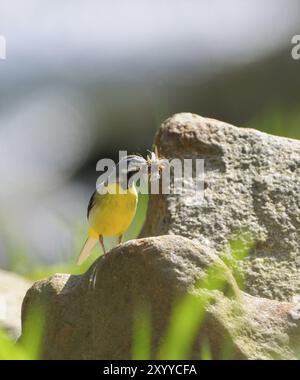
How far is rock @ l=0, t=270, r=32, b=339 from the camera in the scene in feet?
16.4

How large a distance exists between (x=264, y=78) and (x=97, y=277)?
7.87 metres

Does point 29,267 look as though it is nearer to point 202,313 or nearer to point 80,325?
point 80,325

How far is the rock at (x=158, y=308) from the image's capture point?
3.66 meters

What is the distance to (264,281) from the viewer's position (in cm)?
462

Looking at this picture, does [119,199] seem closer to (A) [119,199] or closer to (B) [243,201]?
(A) [119,199]

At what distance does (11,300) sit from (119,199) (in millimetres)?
937

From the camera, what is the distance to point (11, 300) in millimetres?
5590

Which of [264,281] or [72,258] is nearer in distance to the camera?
[264,281]

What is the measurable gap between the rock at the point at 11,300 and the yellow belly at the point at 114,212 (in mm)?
587

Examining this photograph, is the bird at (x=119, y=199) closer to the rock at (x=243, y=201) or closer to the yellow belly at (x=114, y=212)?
the yellow belly at (x=114, y=212)

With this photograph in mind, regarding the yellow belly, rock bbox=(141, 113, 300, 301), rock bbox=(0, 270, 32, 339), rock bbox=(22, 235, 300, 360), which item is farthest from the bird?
rock bbox=(22, 235, 300, 360)

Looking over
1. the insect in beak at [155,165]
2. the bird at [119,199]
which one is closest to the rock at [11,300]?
the bird at [119,199]
